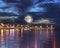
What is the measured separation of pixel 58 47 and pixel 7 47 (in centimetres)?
238

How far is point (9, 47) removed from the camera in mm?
11078

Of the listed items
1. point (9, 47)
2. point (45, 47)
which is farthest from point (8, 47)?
point (45, 47)

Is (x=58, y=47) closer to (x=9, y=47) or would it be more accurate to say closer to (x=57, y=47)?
(x=57, y=47)

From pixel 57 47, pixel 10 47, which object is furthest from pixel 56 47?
pixel 10 47

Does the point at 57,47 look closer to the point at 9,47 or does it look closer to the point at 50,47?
the point at 50,47

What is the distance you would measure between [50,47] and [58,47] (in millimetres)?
376

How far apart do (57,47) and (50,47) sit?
0.33m

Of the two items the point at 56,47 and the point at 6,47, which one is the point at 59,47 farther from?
the point at 6,47

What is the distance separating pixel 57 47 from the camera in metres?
11.3

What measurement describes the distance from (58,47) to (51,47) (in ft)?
1.08

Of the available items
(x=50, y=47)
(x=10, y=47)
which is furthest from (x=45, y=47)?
(x=10, y=47)

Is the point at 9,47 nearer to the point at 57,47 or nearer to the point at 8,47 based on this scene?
the point at 8,47

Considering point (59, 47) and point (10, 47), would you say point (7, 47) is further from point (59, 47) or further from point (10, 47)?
point (59, 47)

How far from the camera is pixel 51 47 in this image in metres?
11.3
